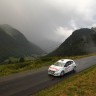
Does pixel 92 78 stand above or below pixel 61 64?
below

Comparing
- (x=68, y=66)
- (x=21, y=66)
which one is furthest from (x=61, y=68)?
(x=21, y=66)

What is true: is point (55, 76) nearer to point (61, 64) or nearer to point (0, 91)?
point (61, 64)

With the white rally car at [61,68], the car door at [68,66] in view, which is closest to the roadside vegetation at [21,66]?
A: the white rally car at [61,68]

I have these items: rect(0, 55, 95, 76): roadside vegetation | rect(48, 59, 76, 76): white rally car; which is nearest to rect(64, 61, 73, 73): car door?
rect(48, 59, 76, 76): white rally car

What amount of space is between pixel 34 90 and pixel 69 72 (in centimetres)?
1340

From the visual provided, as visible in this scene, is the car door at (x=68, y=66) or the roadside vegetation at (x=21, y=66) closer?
the car door at (x=68, y=66)

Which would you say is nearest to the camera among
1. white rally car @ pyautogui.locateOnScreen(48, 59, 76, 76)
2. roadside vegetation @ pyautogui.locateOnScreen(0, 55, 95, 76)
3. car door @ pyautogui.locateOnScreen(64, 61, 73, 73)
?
white rally car @ pyautogui.locateOnScreen(48, 59, 76, 76)

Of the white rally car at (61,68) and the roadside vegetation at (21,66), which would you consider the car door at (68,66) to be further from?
the roadside vegetation at (21,66)

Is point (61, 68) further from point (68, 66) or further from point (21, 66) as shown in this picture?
point (21, 66)

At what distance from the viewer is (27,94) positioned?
20.1 metres

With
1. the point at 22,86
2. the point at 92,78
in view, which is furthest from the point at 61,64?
the point at 22,86

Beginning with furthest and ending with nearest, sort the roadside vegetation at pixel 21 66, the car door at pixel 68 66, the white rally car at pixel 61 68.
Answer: the roadside vegetation at pixel 21 66 < the car door at pixel 68 66 < the white rally car at pixel 61 68

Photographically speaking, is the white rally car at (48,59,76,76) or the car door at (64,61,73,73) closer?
the white rally car at (48,59,76,76)

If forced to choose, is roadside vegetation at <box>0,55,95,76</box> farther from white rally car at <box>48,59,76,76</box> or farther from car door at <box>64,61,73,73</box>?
car door at <box>64,61,73,73</box>
